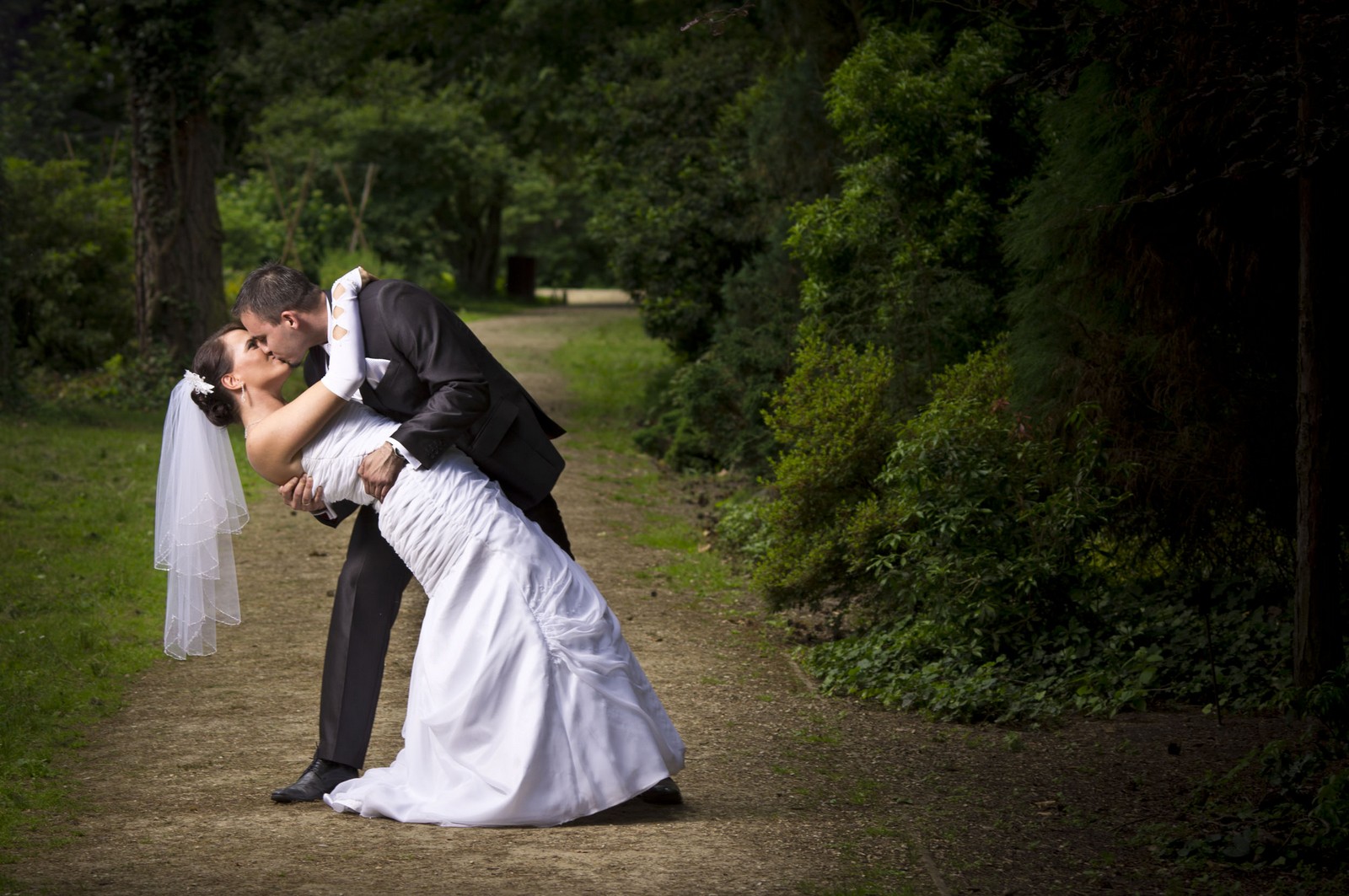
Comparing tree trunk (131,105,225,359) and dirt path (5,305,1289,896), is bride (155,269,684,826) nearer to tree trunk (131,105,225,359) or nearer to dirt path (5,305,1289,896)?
dirt path (5,305,1289,896)

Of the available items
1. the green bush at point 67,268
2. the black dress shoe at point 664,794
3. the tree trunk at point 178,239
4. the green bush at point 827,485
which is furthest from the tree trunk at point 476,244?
the black dress shoe at point 664,794

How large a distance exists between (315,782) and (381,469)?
1149 millimetres

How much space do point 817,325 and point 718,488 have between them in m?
3.58

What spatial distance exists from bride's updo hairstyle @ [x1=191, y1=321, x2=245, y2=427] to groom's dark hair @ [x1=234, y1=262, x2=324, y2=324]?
7.6 inches

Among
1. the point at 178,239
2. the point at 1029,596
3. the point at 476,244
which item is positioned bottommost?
the point at 476,244

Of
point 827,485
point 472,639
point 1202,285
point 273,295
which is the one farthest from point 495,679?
point 1202,285

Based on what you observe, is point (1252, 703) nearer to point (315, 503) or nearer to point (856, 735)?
point (856, 735)

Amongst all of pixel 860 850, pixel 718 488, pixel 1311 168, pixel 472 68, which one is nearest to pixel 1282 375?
pixel 1311 168

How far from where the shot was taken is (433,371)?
4785mm

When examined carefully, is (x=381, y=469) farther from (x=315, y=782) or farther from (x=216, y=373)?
(x=315, y=782)

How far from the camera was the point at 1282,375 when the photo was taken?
634cm

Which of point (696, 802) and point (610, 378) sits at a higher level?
point (696, 802)

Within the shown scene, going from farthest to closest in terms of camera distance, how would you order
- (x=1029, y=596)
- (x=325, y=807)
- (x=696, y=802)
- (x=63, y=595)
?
(x=63, y=595), (x=1029, y=596), (x=696, y=802), (x=325, y=807)

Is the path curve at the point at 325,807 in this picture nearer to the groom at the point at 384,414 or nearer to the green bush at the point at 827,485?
the groom at the point at 384,414
